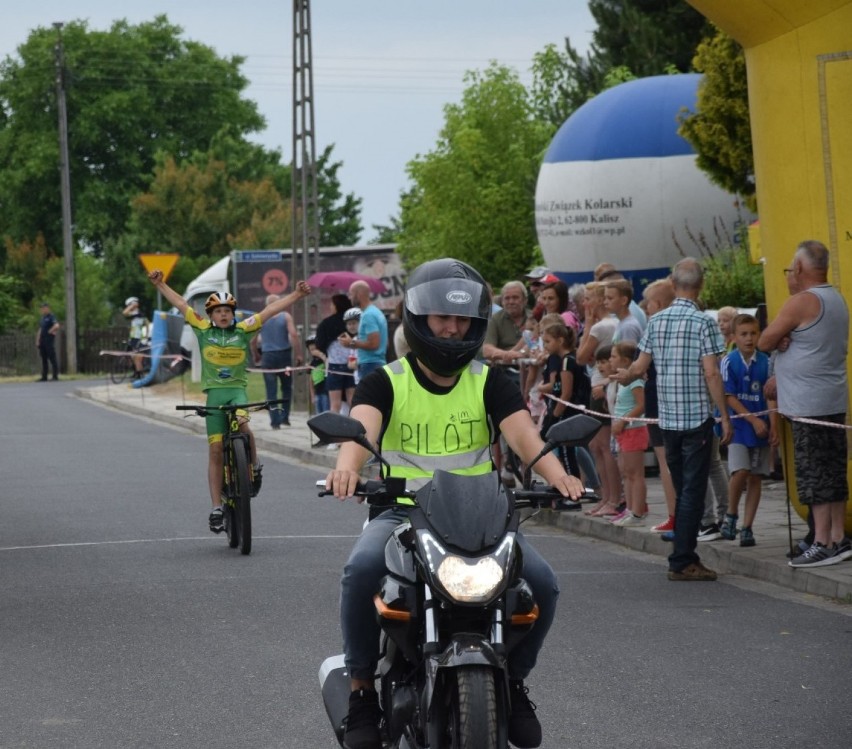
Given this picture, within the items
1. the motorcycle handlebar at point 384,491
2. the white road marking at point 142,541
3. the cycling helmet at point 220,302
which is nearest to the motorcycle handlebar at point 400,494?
the motorcycle handlebar at point 384,491

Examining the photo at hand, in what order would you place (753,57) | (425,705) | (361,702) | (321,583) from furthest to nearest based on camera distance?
(753,57)
(321,583)
(361,702)
(425,705)

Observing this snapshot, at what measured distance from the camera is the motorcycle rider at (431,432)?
17.9 feet

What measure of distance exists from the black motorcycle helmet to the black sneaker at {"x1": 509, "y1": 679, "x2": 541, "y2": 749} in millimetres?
1047

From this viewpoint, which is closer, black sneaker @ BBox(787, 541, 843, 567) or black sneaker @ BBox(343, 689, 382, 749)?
black sneaker @ BBox(343, 689, 382, 749)

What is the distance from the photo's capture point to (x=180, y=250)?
214 feet

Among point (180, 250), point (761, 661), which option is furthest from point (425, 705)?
point (180, 250)

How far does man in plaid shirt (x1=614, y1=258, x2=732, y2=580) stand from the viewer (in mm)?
10688

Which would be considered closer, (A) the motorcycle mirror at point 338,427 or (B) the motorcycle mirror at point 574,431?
(A) the motorcycle mirror at point 338,427

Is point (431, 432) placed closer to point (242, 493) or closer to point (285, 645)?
point (285, 645)

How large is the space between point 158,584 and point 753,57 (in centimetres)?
543

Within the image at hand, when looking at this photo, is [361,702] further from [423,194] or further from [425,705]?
[423,194]

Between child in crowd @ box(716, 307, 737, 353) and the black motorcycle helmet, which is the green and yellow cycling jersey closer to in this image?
child in crowd @ box(716, 307, 737, 353)

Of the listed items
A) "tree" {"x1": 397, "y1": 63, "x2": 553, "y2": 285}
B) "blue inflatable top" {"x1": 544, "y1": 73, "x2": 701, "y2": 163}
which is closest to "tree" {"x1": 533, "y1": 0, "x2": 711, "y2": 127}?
"tree" {"x1": 397, "y1": 63, "x2": 553, "y2": 285}

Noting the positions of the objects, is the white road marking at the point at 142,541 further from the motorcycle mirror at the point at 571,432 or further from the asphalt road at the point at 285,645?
the motorcycle mirror at the point at 571,432
